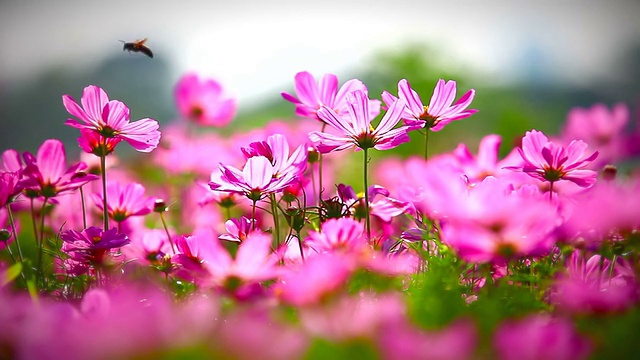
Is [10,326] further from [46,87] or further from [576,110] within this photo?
[46,87]

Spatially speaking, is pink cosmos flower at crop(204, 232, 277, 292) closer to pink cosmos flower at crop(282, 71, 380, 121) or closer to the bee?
pink cosmos flower at crop(282, 71, 380, 121)

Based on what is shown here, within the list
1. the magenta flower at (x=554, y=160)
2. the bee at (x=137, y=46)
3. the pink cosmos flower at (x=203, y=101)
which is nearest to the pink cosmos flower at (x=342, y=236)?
the magenta flower at (x=554, y=160)

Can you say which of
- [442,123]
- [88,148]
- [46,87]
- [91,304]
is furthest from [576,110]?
[46,87]

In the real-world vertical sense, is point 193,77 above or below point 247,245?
above

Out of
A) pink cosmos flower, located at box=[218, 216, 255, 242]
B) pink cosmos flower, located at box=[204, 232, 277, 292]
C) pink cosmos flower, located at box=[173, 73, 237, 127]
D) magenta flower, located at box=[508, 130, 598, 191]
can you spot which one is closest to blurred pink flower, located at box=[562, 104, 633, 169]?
magenta flower, located at box=[508, 130, 598, 191]

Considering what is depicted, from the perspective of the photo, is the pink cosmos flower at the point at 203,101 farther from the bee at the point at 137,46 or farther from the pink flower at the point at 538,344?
Answer: the pink flower at the point at 538,344

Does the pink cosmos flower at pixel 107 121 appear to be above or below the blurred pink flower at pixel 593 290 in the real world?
above

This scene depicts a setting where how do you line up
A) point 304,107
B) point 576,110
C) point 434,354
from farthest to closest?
point 576,110, point 304,107, point 434,354
